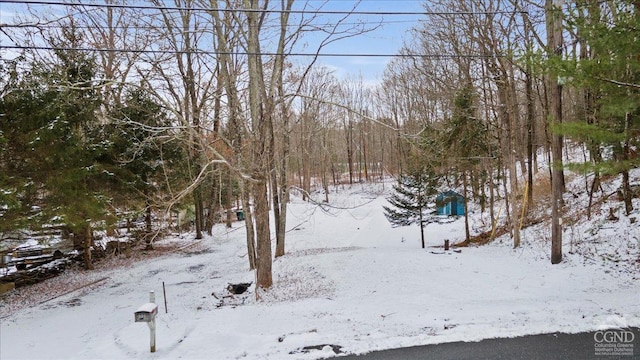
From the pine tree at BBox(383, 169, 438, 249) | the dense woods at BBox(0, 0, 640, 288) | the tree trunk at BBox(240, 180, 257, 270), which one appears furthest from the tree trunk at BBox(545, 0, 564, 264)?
the tree trunk at BBox(240, 180, 257, 270)

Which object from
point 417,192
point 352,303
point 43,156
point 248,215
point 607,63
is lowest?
point 352,303

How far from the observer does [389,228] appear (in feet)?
Result: 65.7

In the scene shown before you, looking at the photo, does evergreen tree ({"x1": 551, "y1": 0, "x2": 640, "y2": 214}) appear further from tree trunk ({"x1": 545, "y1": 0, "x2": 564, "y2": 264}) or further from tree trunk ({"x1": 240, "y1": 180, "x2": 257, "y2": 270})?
tree trunk ({"x1": 240, "y1": 180, "x2": 257, "y2": 270})

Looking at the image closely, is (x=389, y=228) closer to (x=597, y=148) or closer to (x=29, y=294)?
(x=597, y=148)

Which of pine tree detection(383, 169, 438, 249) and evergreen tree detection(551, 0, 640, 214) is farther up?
evergreen tree detection(551, 0, 640, 214)

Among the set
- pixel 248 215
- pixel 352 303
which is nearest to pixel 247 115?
pixel 248 215

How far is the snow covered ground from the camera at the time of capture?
5242 millimetres

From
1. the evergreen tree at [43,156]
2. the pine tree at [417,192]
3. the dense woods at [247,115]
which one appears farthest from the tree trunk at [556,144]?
the evergreen tree at [43,156]

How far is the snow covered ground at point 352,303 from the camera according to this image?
5.24 metres

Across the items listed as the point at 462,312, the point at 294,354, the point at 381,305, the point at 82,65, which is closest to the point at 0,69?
the point at 82,65

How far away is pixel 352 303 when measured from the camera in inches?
274

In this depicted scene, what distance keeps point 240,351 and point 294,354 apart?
2.74ft

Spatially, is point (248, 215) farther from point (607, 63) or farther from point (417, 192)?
point (607, 63)

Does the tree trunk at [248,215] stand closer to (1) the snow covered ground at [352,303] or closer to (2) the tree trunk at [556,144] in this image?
(1) the snow covered ground at [352,303]
